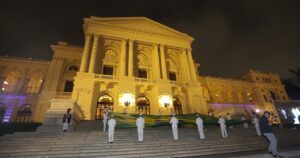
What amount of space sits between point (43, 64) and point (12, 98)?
7.34 meters

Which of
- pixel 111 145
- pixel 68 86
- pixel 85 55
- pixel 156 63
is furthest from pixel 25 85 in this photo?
pixel 111 145

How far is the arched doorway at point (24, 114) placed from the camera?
24.6 meters

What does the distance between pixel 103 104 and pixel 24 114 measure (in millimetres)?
14333

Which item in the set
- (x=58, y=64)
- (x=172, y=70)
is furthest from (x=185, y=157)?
(x=58, y=64)

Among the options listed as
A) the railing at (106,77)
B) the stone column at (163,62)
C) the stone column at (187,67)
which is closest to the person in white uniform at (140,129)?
the railing at (106,77)

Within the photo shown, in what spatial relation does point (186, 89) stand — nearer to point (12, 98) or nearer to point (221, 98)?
point (221, 98)

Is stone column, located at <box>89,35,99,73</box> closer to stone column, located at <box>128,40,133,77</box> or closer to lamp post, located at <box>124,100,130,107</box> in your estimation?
stone column, located at <box>128,40,133,77</box>

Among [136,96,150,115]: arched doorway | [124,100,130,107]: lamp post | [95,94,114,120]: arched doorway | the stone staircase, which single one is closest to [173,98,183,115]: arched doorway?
[136,96,150,115]: arched doorway

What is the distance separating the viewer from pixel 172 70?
28172 mm

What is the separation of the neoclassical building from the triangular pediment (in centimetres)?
15

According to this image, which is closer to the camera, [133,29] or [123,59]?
[123,59]

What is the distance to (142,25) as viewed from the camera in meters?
27.8

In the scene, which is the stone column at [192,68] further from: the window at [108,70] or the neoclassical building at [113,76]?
the window at [108,70]

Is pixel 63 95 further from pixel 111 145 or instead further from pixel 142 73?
pixel 111 145
